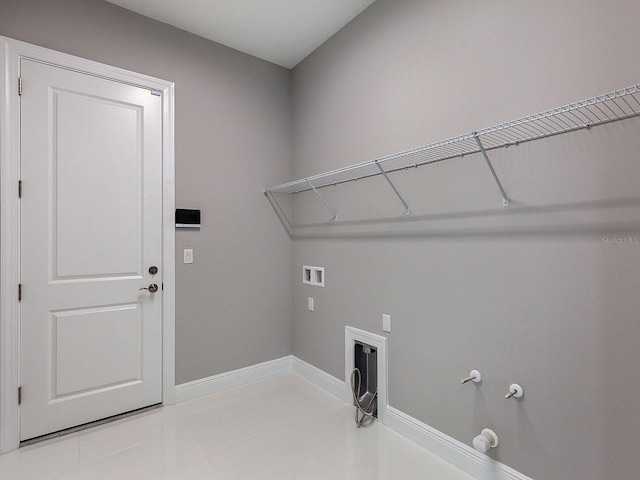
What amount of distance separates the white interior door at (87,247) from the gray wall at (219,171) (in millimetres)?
202

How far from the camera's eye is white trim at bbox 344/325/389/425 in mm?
2055

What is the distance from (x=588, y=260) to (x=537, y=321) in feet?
1.08

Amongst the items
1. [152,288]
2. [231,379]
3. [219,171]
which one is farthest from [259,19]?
[231,379]

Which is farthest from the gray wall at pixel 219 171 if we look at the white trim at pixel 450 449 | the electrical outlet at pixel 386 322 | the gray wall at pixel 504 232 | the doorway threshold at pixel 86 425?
the white trim at pixel 450 449

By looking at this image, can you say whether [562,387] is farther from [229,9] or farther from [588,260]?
[229,9]

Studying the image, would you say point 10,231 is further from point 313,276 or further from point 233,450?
point 313,276

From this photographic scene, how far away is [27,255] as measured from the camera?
6.18ft

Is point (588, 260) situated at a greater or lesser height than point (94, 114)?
lesser

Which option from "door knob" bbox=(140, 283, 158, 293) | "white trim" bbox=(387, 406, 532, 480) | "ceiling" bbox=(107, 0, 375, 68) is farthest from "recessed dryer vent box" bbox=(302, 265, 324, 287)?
"ceiling" bbox=(107, 0, 375, 68)

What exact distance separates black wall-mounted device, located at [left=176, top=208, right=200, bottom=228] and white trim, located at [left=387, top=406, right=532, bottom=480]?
75.5 inches

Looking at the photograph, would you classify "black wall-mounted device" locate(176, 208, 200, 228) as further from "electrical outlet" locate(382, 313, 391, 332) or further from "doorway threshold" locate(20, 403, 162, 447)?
"electrical outlet" locate(382, 313, 391, 332)

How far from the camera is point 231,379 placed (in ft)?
8.55

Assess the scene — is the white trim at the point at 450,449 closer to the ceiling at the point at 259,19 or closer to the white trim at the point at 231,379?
the white trim at the point at 231,379

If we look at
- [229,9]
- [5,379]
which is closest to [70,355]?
[5,379]
